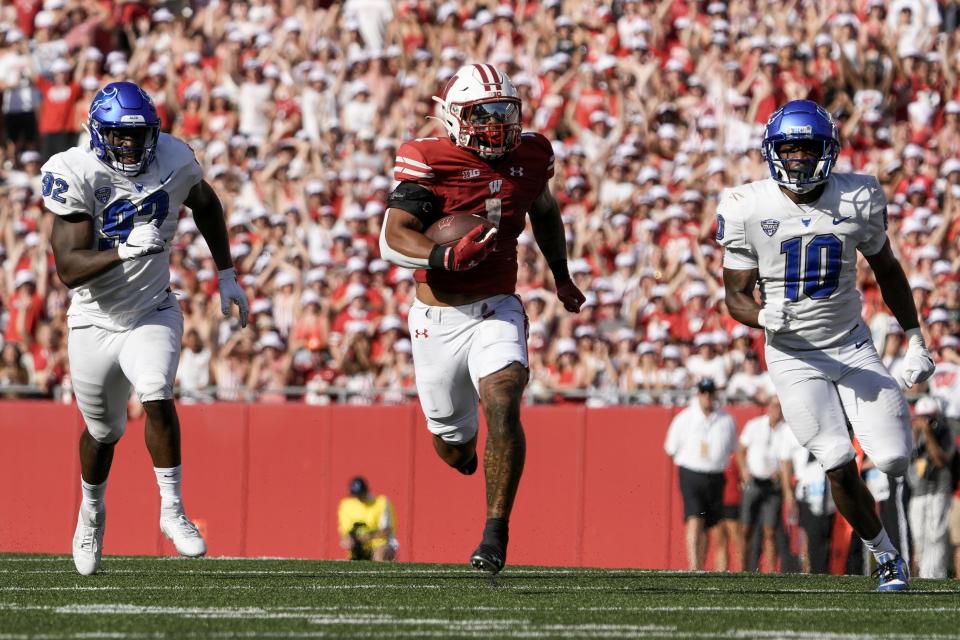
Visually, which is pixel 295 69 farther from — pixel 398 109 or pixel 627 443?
pixel 627 443

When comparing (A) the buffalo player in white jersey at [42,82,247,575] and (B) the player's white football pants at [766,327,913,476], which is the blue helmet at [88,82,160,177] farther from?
(B) the player's white football pants at [766,327,913,476]

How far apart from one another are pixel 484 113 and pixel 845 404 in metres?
1.88

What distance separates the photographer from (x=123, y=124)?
22.5 feet

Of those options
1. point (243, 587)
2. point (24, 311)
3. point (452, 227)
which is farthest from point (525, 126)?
point (243, 587)

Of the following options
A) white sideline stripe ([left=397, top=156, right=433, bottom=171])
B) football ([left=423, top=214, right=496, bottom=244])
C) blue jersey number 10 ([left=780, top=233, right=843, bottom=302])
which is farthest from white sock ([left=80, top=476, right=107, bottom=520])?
blue jersey number 10 ([left=780, top=233, right=843, bottom=302])

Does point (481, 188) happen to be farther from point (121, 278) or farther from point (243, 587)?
point (243, 587)

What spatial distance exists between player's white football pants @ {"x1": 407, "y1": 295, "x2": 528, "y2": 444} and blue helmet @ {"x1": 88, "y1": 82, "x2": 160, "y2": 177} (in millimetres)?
1319

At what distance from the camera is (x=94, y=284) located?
705cm

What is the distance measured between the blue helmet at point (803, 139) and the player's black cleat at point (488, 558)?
6.17 feet

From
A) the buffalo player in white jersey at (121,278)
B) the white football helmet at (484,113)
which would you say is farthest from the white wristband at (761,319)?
the buffalo player in white jersey at (121,278)

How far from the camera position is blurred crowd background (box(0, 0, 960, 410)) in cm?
1277

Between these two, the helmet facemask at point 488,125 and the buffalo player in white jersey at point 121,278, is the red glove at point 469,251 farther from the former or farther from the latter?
the buffalo player in white jersey at point 121,278

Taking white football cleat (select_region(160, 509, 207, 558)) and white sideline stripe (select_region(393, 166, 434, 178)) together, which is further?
white sideline stripe (select_region(393, 166, 434, 178))

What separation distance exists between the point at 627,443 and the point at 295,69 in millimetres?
5970
